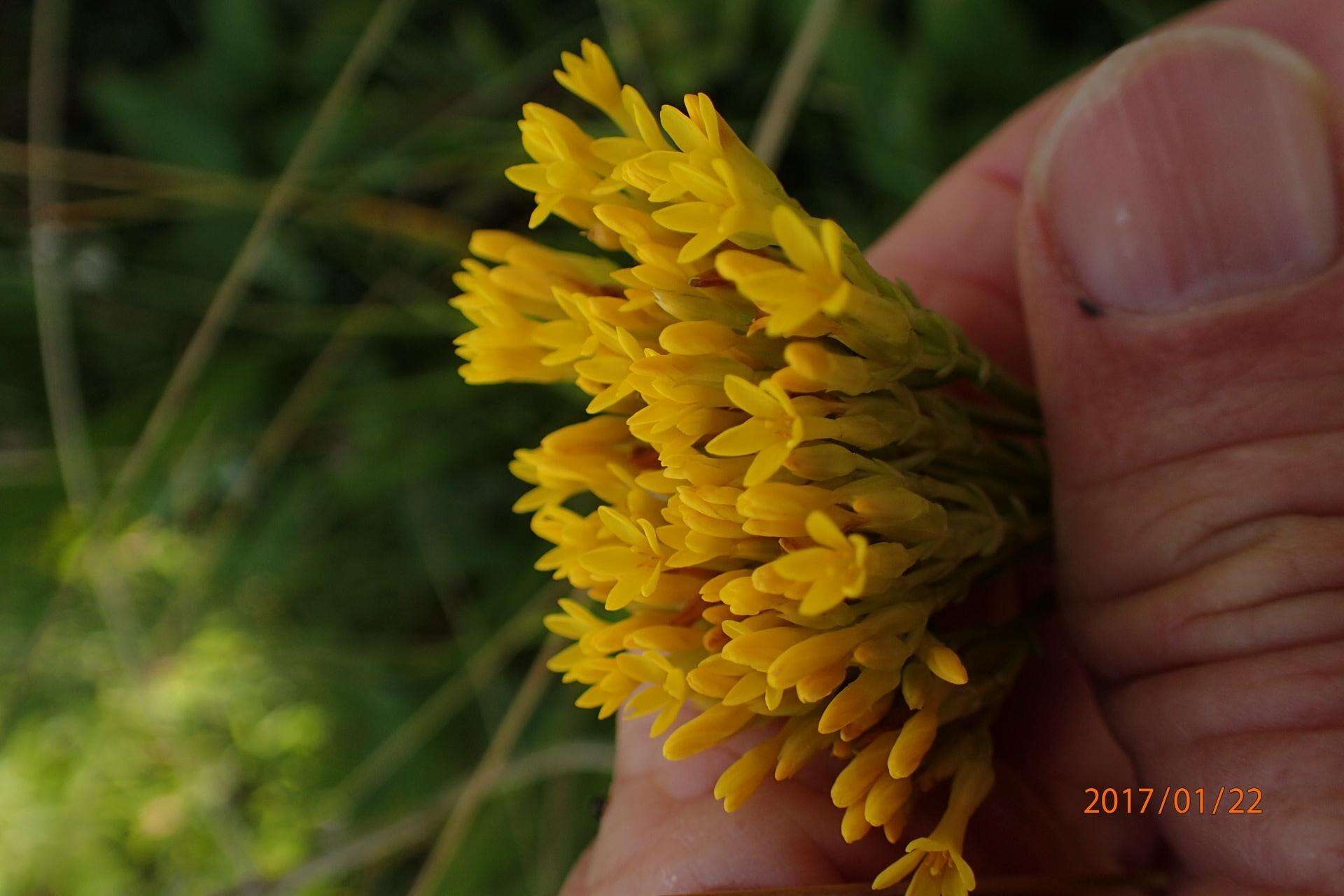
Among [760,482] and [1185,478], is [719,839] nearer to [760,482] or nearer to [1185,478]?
[760,482]

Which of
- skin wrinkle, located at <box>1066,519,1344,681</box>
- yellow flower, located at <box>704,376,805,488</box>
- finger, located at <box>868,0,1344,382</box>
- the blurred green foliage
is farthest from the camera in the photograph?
the blurred green foliage

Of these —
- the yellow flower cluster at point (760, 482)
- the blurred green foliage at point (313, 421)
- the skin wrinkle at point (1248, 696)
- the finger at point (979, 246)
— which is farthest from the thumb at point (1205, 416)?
the blurred green foliage at point (313, 421)

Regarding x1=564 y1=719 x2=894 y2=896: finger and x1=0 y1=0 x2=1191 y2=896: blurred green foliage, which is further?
x1=0 y1=0 x2=1191 y2=896: blurred green foliage

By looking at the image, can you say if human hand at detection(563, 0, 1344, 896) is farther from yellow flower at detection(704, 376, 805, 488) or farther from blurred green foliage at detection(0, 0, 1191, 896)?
blurred green foliage at detection(0, 0, 1191, 896)

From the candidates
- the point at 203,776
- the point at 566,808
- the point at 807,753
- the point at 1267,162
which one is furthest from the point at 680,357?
the point at 203,776

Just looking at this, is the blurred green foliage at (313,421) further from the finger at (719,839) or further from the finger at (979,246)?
the finger at (719,839)

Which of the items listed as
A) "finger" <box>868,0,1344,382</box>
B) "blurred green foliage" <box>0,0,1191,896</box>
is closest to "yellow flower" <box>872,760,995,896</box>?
"finger" <box>868,0,1344,382</box>

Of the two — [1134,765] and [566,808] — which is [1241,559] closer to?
[1134,765]
